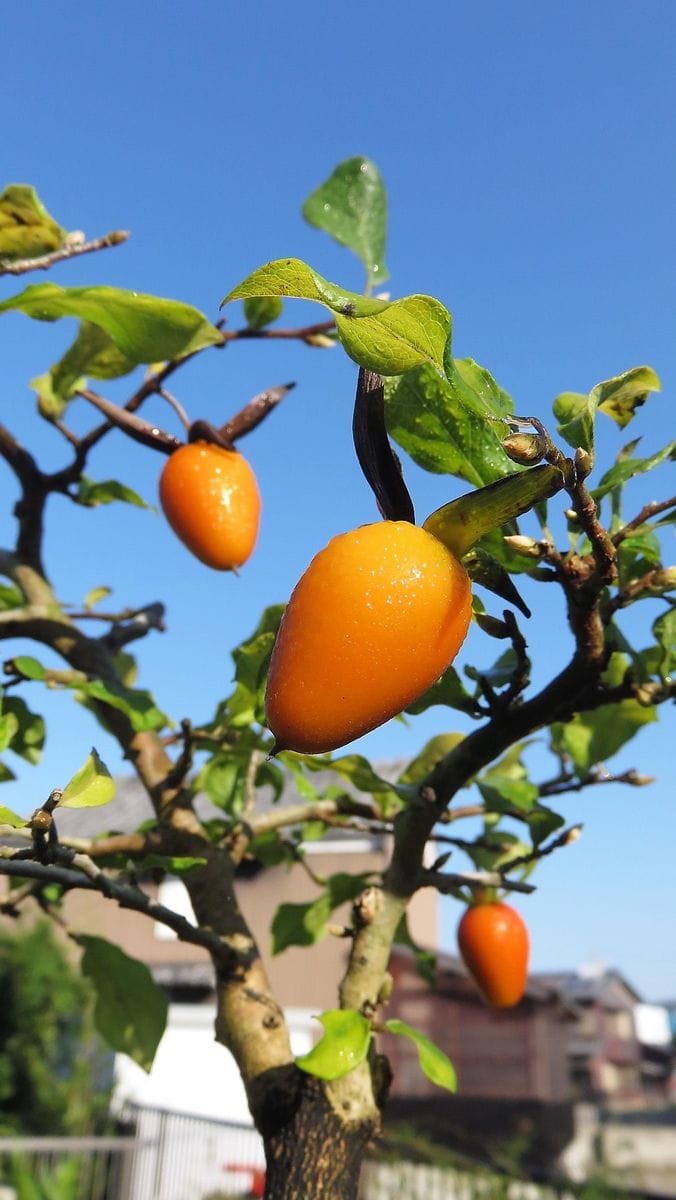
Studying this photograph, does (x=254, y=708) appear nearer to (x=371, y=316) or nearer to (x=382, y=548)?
(x=382, y=548)

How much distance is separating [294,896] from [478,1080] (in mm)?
6226

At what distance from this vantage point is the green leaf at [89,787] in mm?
1142

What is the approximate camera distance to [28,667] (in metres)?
1.81

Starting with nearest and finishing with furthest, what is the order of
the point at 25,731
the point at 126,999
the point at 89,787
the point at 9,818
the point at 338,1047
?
the point at 9,818 < the point at 89,787 < the point at 338,1047 < the point at 126,999 < the point at 25,731

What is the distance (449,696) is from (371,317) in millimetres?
700

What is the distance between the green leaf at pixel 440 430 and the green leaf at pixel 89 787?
0.52 m

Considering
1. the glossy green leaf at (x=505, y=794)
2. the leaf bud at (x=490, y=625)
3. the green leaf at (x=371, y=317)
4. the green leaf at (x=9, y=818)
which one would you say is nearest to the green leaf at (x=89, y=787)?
the green leaf at (x=9, y=818)

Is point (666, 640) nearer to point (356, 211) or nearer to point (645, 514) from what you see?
point (645, 514)

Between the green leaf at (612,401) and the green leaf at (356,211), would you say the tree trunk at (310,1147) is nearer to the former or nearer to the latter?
the green leaf at (612,401)

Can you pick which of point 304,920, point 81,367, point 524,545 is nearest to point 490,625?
point 524,545

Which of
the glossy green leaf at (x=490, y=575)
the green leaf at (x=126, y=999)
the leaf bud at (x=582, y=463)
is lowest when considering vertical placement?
the green leaf at (x=126, y=999)

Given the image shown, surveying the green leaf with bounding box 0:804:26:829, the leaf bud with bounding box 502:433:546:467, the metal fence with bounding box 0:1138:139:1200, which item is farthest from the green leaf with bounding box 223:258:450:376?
the metal fence with bounding box 0:1138:139:1200

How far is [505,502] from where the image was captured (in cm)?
87

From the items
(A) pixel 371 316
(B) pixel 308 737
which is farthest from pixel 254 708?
(A) pixel 371 316
